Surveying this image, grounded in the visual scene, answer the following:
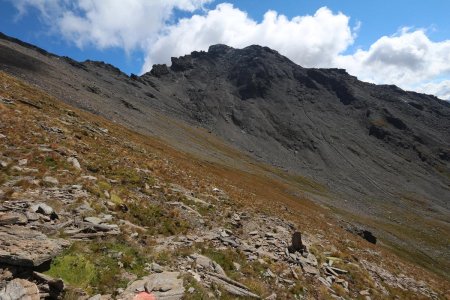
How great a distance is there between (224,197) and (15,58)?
121442 millimetres

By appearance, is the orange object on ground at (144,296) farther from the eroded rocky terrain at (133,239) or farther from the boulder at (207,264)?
the boulder at (207,264)

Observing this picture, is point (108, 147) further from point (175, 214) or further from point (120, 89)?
point (120, 89)

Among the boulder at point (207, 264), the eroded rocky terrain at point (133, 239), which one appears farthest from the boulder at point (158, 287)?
the boulder at point (207, 264)

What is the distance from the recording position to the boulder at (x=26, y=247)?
10.7 m

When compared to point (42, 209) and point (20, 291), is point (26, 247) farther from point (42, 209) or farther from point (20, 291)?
point (42, 209)

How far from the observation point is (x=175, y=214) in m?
20.8

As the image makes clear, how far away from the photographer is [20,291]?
976 cm

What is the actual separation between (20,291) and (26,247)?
6.45 ft

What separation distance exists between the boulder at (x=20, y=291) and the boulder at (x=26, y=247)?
2.46 ft

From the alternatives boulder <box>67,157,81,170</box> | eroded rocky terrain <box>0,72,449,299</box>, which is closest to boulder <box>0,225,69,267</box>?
eroded rocky terrain <box>0,72,449,299</box>

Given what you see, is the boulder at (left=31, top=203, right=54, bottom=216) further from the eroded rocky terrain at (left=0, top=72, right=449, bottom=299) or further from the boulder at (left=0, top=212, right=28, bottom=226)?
the boulder at (left=0, top=212, right=28, bottom=226)

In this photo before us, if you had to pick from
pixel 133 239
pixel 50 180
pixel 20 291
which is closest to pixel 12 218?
pixel 20 291

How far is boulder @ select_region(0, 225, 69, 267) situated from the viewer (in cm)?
1066

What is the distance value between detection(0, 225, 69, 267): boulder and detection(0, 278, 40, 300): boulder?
29.6 inches
